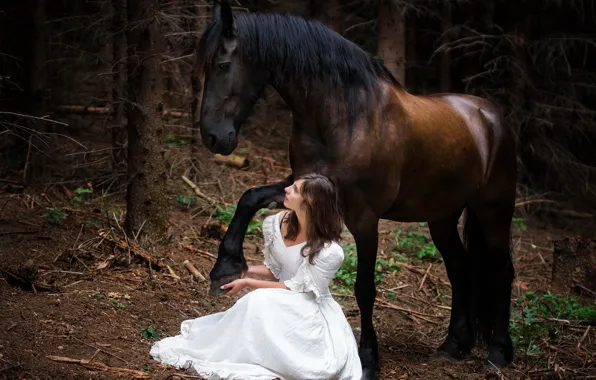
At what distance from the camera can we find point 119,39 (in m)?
9.06

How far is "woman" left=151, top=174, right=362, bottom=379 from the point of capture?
185 inches

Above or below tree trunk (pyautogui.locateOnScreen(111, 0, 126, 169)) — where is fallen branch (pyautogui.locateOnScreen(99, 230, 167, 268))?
below

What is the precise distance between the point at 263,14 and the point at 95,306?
101 inches

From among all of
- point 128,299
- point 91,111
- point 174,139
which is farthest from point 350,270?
point 91,111

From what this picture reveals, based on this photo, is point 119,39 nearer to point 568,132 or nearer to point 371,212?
point 371,212

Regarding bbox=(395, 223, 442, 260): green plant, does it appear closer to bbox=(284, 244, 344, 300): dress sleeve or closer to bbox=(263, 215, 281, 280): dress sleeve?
bbox=(263, 215, 281, 280): dress sleeve

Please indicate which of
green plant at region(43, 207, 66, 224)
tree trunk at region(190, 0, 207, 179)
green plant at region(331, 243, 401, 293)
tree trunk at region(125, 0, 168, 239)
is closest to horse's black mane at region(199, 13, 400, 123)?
tree trunk at region(125, 0, 168, 239)

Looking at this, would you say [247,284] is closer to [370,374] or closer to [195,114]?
[370,374]

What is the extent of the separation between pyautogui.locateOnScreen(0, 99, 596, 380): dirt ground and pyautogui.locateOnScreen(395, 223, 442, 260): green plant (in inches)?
4.6

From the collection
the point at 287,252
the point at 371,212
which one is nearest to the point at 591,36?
the point at 371,212

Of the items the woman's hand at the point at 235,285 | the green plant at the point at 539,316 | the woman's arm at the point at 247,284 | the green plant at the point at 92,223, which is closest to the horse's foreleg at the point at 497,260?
the green plant at the point at 539,316

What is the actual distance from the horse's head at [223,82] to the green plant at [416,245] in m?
4.53

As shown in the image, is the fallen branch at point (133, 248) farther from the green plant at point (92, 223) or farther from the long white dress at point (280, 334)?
the long white dress at point (280, 334)

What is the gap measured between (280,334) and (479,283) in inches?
102
